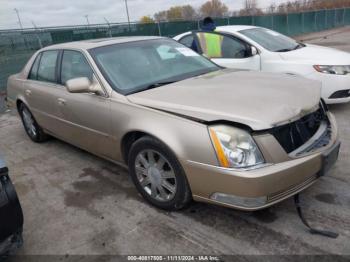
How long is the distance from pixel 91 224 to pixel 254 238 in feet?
4.81

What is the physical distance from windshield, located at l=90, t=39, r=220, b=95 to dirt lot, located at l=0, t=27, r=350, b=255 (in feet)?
3.80

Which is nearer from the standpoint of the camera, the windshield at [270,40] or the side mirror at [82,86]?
the side mirror at [82,86]

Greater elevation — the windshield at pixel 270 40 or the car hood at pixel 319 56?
the windshield at pixel 270 40

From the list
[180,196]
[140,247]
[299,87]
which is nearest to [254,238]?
[180,196]

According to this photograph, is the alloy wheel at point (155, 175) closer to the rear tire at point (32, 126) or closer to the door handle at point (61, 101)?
the door handle at point (61, 101)

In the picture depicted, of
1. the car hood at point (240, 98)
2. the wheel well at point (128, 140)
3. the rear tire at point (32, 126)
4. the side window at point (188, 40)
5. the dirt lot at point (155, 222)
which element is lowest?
the dirt lot at point (155, 222)

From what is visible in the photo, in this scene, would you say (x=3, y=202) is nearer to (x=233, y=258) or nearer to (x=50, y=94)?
(x=233, y=258)

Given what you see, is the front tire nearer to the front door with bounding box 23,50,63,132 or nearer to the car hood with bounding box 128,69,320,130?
the car hood with bounding box 128,69,320,130

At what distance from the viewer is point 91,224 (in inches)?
121

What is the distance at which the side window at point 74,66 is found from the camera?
3715mm

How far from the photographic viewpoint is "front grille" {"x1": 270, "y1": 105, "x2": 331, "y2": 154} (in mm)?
2523

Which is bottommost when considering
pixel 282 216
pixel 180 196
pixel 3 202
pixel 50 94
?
pixel 282 216

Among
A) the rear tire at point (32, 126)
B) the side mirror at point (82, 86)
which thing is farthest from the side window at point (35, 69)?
the side mirror at point (82, 86)

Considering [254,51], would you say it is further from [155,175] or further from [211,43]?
[155,175]
